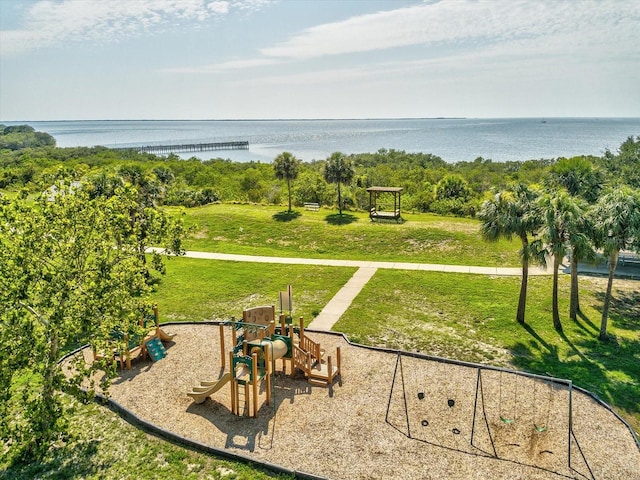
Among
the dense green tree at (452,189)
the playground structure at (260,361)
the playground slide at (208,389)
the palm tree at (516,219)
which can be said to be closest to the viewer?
the playground structure at (260,361)

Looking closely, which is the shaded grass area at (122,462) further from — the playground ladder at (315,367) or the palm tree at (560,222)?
the palm tree at (560,222)

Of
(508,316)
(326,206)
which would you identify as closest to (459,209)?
(326,206)

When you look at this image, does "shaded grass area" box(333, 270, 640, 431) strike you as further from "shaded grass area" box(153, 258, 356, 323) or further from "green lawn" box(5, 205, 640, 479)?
"shaded grass area" box(153, 258, 356, 323)

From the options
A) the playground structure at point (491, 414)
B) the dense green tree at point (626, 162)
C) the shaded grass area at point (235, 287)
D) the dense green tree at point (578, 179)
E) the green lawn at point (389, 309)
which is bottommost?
the shaded grass area at point (235, 287)

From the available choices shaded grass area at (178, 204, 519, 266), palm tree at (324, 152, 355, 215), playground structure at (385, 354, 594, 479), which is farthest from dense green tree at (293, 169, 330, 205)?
playground structure at (385, 354, 594, 479)

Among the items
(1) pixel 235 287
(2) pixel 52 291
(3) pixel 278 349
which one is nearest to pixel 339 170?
(1) pixel 235 287

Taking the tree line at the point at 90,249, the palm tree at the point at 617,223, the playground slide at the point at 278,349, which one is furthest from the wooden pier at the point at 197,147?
the palm tree at the point at 617,223

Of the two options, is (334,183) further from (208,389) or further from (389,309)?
(208,389)
